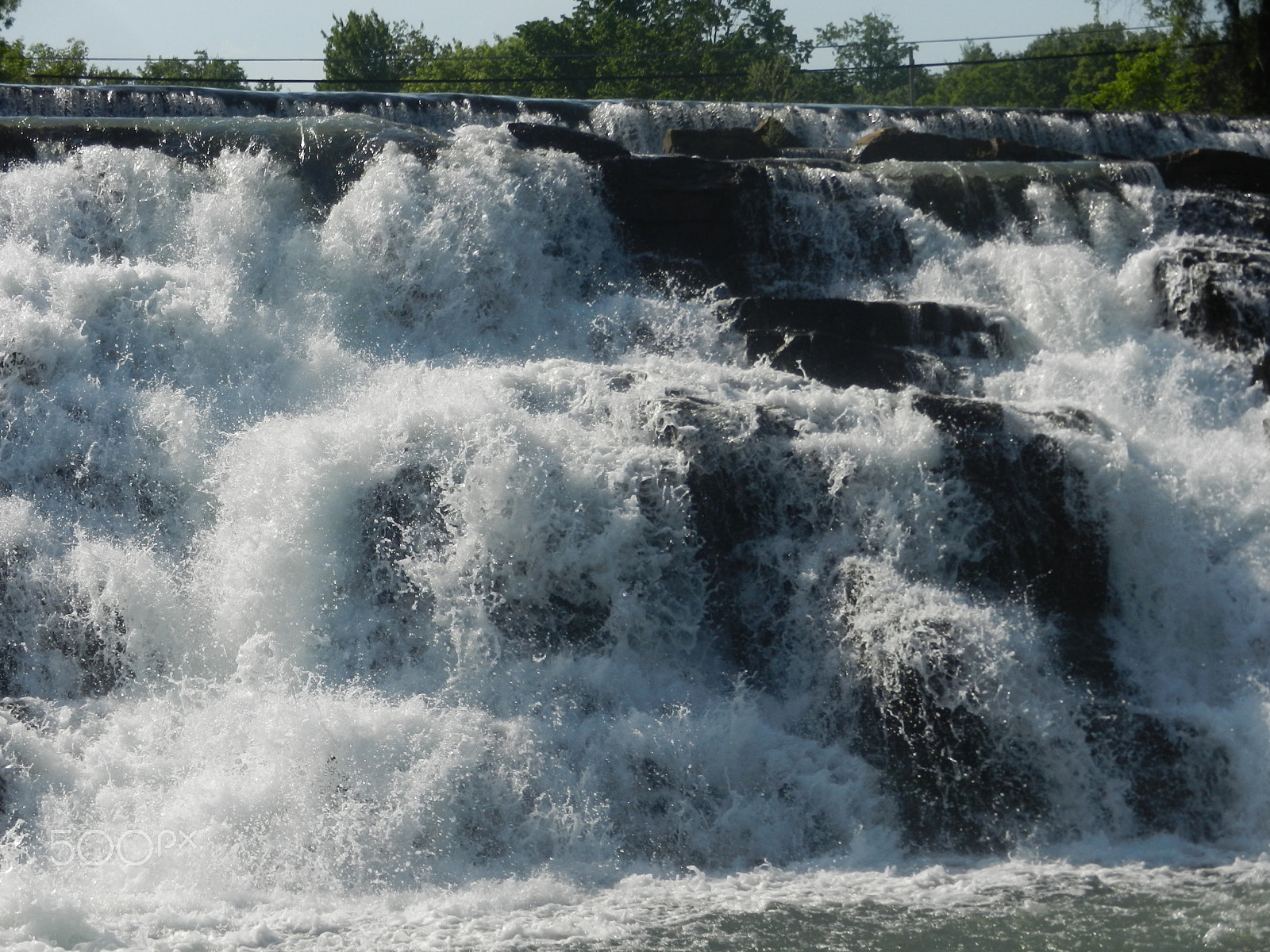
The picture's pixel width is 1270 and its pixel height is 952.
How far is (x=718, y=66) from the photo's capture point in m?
45.0

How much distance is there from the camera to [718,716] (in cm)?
818

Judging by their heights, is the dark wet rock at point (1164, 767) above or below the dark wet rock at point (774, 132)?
below

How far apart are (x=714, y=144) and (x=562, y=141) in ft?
9.30

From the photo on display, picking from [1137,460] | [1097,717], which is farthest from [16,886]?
[1137,460]

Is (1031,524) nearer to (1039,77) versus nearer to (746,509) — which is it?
(746,509)

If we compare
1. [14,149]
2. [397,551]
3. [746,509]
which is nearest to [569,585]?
[397,551]

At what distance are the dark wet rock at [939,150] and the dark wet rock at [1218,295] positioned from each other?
14.0 ft

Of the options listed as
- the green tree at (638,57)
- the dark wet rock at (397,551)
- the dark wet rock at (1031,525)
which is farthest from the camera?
the green tree at (638,57)

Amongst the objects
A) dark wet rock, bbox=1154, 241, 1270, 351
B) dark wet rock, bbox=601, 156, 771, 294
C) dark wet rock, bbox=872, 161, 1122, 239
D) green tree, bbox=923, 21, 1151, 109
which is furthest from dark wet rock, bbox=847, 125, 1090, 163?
green tree, bbox=923, 21, 1151, 109

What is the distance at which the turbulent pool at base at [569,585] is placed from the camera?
23.1 ft

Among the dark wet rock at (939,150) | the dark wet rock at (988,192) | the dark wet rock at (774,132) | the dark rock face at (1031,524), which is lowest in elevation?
the dark rock face at (1031,524)

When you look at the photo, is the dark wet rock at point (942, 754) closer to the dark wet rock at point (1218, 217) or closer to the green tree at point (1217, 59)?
the dark wet rock at point (1218, 217)

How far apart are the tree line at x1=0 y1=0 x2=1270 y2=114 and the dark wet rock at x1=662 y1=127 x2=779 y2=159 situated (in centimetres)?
937
